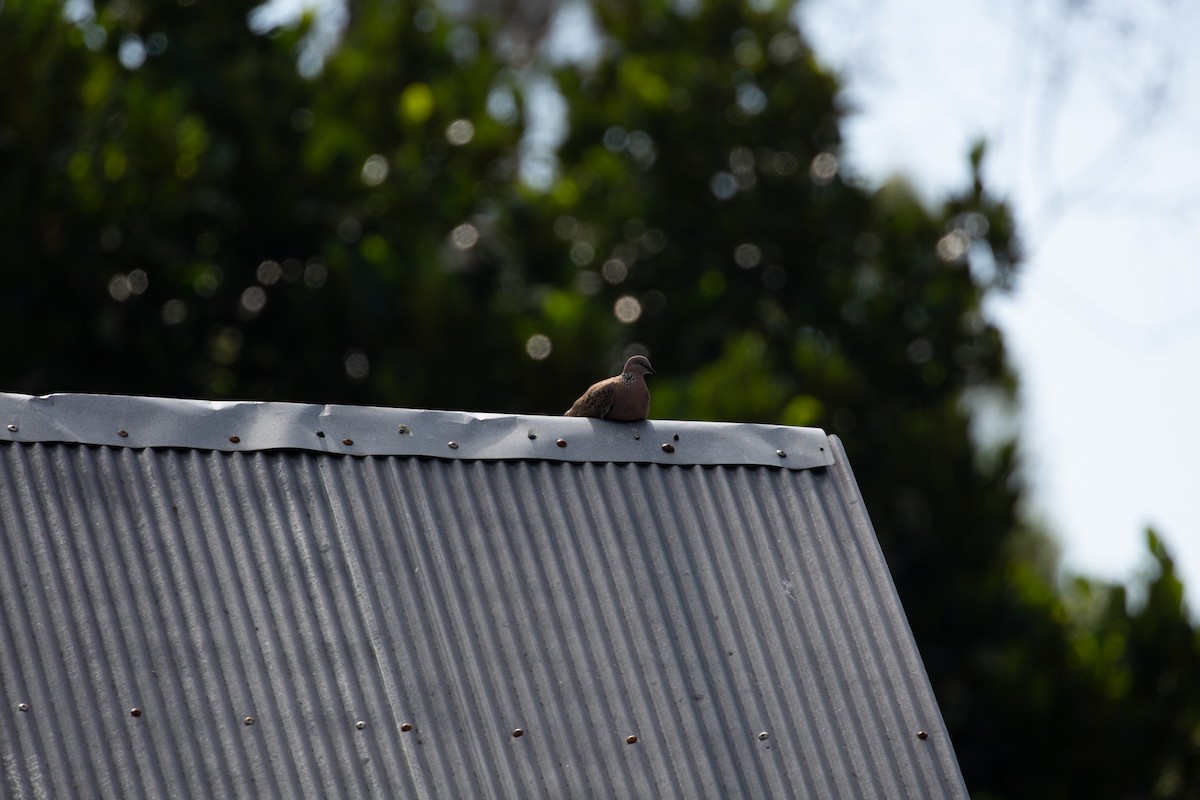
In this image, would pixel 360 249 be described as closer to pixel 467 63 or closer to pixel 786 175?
pixel 467 63

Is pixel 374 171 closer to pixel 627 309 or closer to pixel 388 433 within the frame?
pixel 627 309

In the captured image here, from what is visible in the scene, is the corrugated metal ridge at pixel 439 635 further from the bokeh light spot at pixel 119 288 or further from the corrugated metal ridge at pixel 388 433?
the bokeh light spot at pixel 119 288

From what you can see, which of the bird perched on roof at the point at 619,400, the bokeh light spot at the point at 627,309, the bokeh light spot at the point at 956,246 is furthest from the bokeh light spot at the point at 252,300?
the bird perched on roof at the point at 619,400

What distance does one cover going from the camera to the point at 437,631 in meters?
4.48

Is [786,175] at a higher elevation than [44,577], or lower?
higher

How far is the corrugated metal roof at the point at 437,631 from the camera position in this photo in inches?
161

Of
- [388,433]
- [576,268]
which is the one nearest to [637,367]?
[388,433]

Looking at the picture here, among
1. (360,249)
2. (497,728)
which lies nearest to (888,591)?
(497,728)

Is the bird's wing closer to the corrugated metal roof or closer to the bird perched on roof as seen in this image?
the bird perched on roof

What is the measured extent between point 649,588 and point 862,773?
90 cm

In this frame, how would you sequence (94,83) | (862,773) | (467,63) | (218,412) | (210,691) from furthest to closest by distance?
(467,63) < (94,83) < (218,412) < (862,773) < (210,691)

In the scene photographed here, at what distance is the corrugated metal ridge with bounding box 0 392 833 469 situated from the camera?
4.66 metres

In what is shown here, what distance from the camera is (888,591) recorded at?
195 inches

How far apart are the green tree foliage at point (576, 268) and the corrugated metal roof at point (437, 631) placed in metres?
6.92
